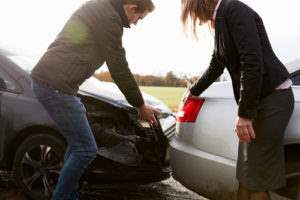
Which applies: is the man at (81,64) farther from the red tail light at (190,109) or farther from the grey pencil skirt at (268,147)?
the grey pencil skirt at (268,147)

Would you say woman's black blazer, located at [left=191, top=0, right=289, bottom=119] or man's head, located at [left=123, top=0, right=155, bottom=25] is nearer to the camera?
woman's black blazer, located at [left=191, top=0, right=289, bottom=119]

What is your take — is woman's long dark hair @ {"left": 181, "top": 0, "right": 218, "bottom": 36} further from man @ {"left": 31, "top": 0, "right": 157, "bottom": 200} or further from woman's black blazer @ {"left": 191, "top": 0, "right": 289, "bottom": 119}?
man @ {"left": 31, "top": 0, "right": 157, "bottom": 200}

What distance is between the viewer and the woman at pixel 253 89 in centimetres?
283

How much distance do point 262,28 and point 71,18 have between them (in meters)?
1.34

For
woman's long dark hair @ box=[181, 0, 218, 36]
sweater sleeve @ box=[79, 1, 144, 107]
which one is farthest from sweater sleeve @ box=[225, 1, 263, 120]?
sweater sleeve @ box=[79, 1, 144, 107]

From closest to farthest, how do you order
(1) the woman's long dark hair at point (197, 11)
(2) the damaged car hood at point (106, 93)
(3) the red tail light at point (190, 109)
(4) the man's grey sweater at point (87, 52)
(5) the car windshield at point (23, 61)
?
(1) the woman's long dark hair at point (197, 11) → (4) the man's grey sweater at point (87, 52) → (3) the red tail light at point (190, 109) → (2) the damaged car hood at point (106, 93) → (5) the car windshield at point (23, 61)

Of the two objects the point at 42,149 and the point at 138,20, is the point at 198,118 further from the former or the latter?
the point at 42,149

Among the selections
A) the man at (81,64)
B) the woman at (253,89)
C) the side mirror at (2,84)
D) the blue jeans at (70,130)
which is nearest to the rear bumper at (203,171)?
the man at (81,64)

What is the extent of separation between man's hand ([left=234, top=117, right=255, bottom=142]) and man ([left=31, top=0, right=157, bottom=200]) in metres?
0.93

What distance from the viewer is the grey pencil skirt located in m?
2.91

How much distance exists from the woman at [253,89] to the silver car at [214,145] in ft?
1.34

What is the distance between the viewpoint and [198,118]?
378cm

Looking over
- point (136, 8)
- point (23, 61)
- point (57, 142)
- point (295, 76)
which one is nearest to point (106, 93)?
point (57, 142)

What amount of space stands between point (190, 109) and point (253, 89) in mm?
1060
